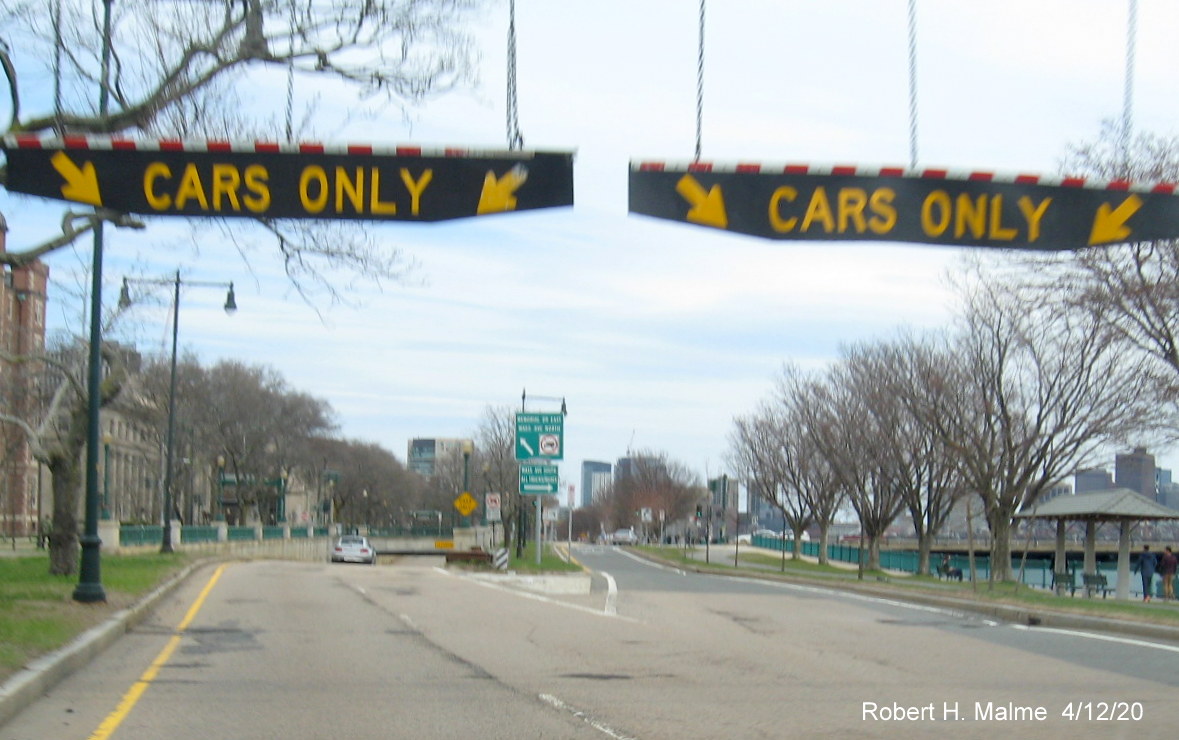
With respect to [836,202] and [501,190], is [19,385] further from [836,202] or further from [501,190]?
[836,202]

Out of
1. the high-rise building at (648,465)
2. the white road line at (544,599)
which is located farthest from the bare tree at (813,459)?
the high-rise building at (648,465)

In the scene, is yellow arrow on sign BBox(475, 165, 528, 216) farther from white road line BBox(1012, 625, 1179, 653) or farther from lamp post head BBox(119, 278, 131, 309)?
lamp post head BBox(119, 278, 131, 309)

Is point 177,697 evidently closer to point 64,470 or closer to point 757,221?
point 757,221

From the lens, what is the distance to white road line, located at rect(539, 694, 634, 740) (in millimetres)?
9484

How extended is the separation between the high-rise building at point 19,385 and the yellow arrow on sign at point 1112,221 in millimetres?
18464

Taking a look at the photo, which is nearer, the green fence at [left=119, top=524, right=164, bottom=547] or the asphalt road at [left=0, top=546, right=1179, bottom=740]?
the asphalt road at [left=0, top=546, right=1179, bottom=740]

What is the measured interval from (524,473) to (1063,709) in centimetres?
3327

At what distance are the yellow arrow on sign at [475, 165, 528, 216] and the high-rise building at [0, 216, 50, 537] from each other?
48.3 feet

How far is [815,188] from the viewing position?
10.8m

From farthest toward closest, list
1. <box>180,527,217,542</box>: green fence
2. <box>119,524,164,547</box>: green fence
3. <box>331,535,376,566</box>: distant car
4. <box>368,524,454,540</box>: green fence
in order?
<box>368,524,454,540</box>: green fence
<box>331,535,376,566</box>: distant car
<box>180,527,217,542</box>: green fence
<box>119,524,164,547</box>: green fence

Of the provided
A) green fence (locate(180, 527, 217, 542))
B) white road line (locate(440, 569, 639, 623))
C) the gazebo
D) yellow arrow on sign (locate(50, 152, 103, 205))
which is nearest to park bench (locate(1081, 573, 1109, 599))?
the gazebo

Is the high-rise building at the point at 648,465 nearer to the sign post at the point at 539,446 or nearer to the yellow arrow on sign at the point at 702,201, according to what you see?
the sign post at the point at 539,446

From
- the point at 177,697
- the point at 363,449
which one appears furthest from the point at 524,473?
the point at 363,449

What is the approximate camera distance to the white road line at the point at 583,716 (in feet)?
31.1
